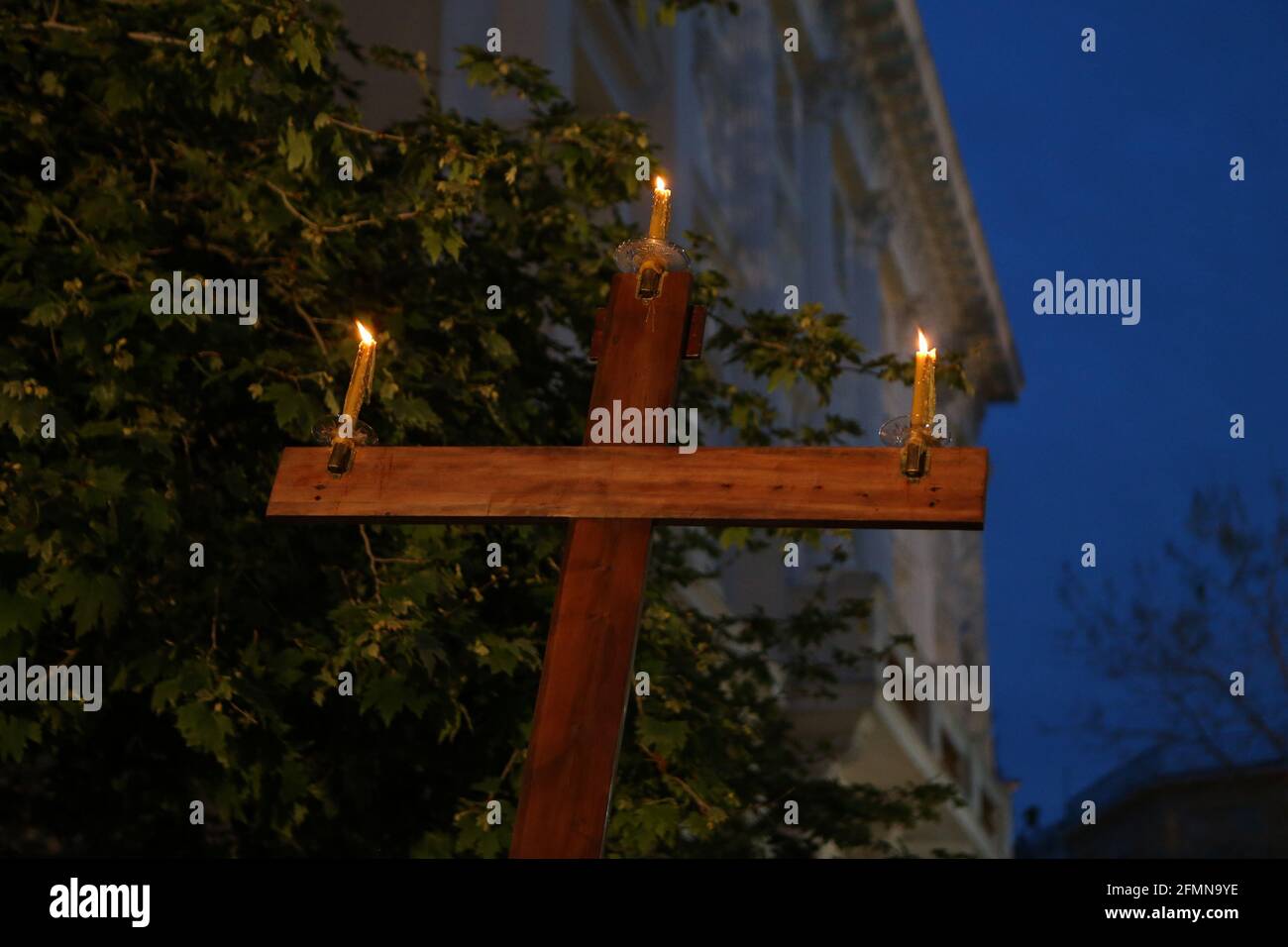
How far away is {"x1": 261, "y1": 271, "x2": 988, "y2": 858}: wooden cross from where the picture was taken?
4.86 meters

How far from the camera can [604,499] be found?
5.19m

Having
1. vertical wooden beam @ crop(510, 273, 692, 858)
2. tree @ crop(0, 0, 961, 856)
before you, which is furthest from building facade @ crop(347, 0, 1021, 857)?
vertical wooden beam @ crop(510, 273, 692, 858)

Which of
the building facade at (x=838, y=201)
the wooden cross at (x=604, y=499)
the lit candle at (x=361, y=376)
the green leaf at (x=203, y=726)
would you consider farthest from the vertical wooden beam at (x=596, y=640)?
the building facade at (x=838, y=201)

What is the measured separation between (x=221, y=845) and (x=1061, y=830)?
45.2 metres

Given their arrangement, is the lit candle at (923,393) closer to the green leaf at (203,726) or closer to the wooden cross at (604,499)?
the wooden cross at (604,499)

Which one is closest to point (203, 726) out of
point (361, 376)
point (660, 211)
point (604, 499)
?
point (361, 376)

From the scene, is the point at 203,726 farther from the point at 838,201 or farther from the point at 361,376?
the point at 838,201

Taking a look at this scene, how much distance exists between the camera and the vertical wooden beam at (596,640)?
15.7ft

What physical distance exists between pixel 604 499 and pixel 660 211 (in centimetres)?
86

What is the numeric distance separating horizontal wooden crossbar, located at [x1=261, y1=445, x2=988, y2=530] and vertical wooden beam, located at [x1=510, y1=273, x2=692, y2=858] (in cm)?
11

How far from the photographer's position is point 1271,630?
28625mm
